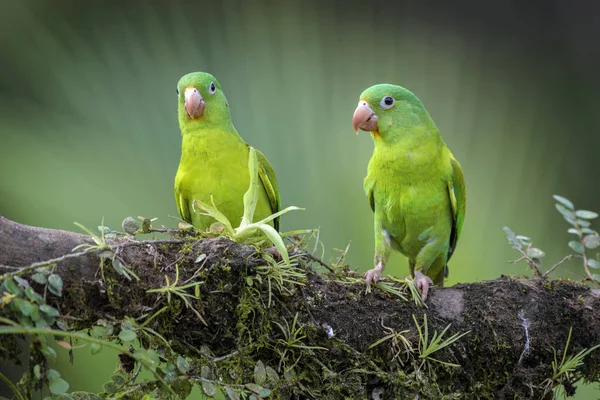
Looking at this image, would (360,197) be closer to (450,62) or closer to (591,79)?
(450,62)

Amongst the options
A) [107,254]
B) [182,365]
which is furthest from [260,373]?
[107,254]

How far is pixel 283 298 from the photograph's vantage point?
2092mm

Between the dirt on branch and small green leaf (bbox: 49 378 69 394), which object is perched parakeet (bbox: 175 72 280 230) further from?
small green leaf (bbox: 49 378 69 394)

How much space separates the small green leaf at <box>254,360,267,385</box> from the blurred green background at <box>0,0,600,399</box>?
1.43m

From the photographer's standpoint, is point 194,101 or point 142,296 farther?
point 194,101

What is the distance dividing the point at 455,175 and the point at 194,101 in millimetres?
1592

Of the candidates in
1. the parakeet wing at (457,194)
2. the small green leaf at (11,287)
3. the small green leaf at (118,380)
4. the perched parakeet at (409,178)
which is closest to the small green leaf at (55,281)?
the small green leaf at (11,287)

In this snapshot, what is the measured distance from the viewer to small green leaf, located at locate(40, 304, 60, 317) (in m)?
1.58

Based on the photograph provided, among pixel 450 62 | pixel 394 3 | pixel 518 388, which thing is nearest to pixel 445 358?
pixel 518 388

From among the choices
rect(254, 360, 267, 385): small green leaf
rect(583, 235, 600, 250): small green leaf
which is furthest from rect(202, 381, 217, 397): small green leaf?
rect(583, 235, 600, 250): small green leaf

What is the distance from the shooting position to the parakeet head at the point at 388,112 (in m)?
3.47

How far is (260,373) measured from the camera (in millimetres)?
1940

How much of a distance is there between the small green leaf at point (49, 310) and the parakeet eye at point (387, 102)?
2348 millimetres

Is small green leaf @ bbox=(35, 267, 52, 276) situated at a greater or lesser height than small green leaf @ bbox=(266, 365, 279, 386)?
greater
